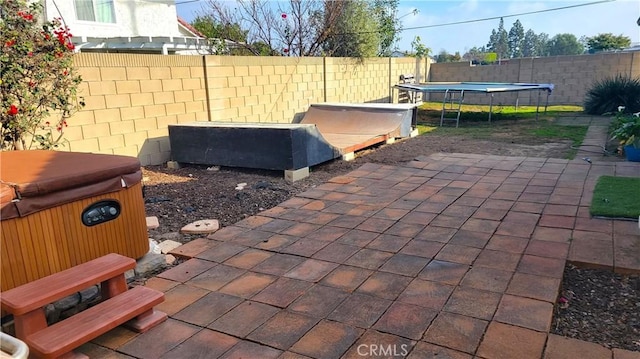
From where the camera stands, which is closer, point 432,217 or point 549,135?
point 432,217

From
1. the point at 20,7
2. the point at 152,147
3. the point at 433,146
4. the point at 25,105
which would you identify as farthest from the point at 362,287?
the point at 433,146

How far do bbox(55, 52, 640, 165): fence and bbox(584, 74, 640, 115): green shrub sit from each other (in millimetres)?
5845

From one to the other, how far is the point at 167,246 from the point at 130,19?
35.2 ft

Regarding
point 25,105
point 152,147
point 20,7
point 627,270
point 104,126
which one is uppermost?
point 20,7

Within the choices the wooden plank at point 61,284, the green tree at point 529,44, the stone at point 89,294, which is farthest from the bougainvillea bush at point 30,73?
the green tree at point 529,44

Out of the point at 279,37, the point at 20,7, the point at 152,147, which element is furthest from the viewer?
the point at 279,37

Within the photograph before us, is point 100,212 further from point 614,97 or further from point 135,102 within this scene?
point 614,97

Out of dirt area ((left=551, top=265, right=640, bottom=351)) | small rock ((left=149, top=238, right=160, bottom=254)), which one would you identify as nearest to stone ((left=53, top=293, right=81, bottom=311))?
small rock ((left=149, top=238, right=160, bottom=254))

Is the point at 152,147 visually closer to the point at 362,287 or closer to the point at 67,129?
the point at 67,129

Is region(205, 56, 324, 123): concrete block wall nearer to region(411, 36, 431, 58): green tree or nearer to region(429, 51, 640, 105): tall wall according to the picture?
region(411, 36, 431, 58): green tree

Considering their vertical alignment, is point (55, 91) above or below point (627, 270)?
above

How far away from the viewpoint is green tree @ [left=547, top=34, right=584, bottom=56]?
7006cm

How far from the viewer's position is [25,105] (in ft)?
13.6

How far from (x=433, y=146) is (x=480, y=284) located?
18.2 ft
